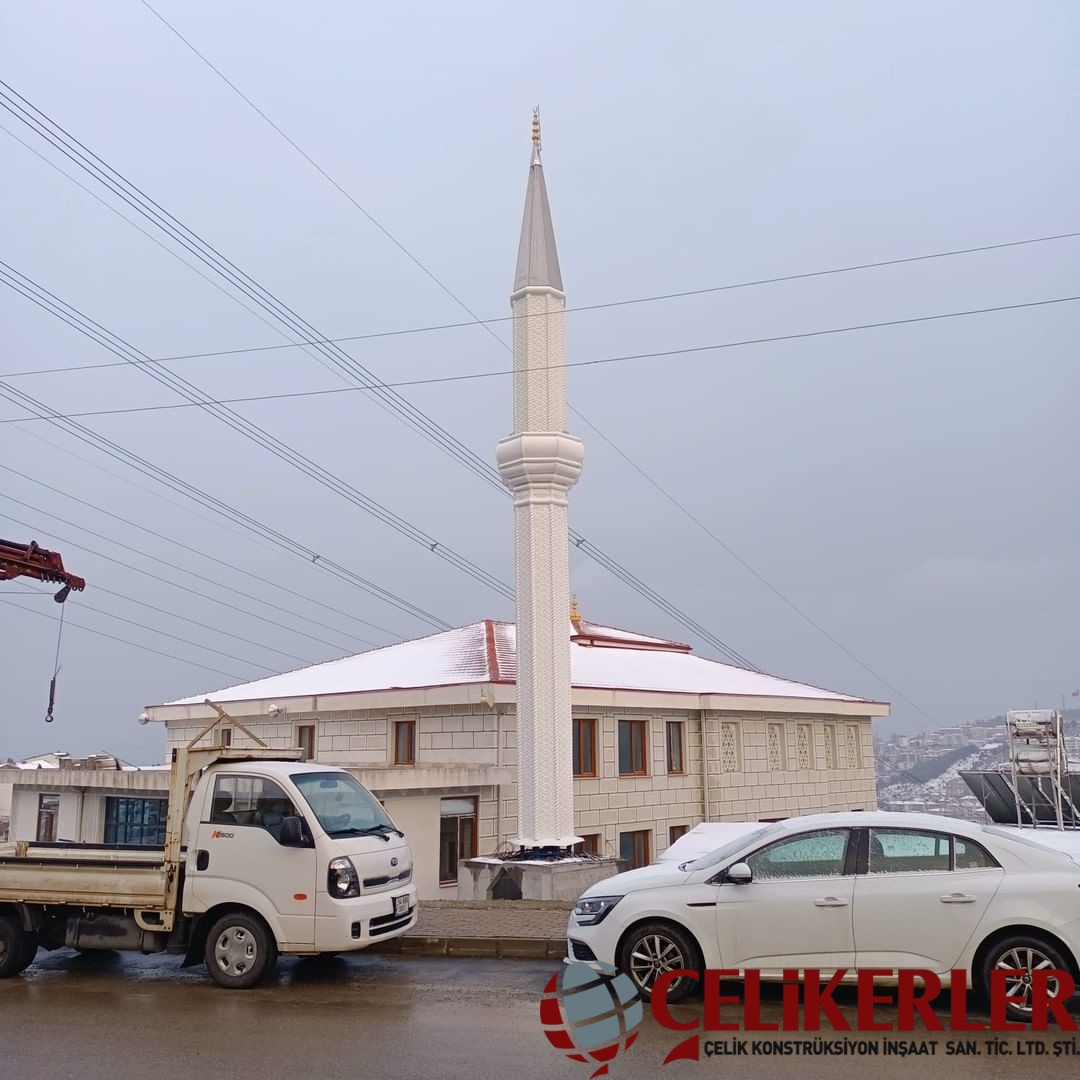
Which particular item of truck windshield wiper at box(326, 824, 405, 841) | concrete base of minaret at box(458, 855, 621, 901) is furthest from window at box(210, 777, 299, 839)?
concrete base of minaret at box(458, 855, 621, 901)

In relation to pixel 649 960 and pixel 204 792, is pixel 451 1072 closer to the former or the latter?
pixel 649 960

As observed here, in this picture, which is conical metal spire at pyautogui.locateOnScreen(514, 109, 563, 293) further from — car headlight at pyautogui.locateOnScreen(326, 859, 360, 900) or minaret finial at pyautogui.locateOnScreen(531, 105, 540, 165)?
car headlight at pyautogui.locateOnScreen(326, 859, 360, 900)

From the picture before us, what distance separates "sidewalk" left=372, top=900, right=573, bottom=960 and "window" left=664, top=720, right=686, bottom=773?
35.8 ft

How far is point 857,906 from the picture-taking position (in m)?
7.91

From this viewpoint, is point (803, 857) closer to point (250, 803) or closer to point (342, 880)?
point (342, 880)

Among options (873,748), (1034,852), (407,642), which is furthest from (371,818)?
(873,748)

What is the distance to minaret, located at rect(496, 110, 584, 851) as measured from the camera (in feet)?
55.9

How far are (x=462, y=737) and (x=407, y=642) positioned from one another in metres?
6.75

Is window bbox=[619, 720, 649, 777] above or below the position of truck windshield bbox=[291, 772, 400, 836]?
above

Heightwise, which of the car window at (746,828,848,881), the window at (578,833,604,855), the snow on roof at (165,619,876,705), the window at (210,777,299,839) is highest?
the snow on roof at (165,619,876,705)

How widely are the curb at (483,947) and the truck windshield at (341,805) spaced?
1.32 m

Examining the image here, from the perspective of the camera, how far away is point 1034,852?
7895 millimetres

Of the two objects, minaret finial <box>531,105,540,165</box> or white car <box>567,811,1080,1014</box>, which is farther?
minaret finial <box>531,105,540,165</box>

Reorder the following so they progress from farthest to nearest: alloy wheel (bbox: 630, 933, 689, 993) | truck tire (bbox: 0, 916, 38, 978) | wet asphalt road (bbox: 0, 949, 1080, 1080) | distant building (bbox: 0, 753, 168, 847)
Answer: distant building (bbox: 0, 753, 168, 847)
truck tire (bbox: 0, 916, 38, 978)
alloy wheel (bbox: 630, 933, 689, 993)
wet asphalt road (bbox: 0, 949, 1080, 1080)
